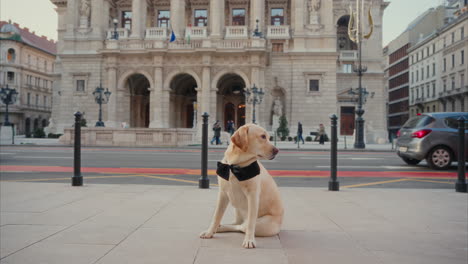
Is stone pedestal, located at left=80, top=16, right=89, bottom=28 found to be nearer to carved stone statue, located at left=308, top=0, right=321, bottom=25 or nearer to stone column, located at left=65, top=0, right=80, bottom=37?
Result: stone column, located at left=65, top=0, right=80, bottom=37

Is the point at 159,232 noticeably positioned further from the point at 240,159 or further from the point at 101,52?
the point at 101,52

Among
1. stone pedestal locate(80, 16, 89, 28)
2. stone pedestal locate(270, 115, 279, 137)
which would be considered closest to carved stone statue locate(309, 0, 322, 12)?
stone pedestal locate(270, 115, 279, 137)

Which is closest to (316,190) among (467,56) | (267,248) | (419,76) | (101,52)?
(267,248)

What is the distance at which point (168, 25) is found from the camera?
47531 millimetres

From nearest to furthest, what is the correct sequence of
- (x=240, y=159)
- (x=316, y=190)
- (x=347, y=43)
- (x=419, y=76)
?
(x=240, y=159), (x=316, y=190), (x=347, y=43), (x=419, y=76)

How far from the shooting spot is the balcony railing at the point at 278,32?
139 feet

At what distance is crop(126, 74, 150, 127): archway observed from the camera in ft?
146

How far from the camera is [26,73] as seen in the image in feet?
250

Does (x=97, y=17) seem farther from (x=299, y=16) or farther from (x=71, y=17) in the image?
(x=299, y=16)

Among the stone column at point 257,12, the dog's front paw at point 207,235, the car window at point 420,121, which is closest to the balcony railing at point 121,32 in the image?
the stone column at point 257,12

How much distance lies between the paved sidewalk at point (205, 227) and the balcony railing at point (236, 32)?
119 feet

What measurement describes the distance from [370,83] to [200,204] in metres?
44.5

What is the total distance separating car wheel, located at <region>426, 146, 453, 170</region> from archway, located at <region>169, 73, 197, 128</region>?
110 ft

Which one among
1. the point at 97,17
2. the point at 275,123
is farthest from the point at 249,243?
the point at 97,17
